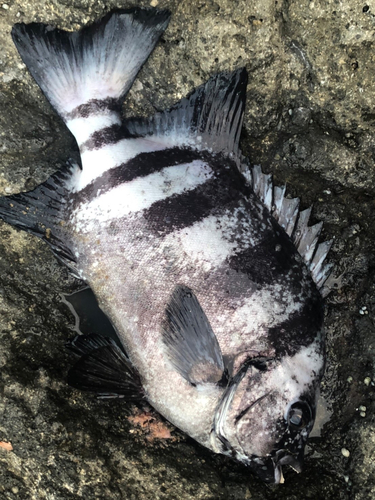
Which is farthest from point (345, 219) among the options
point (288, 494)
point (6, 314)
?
point (6, 314)

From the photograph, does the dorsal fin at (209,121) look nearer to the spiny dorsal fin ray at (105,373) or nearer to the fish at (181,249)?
the fish at (181,249)

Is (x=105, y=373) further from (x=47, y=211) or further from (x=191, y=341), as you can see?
(x=47, y=211)

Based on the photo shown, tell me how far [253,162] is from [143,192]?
76 centimetres

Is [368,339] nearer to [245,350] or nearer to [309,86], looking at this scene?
[245,350]

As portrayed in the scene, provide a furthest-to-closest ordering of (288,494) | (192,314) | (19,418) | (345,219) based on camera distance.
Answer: (345,219), (288,494), (19,418), (192,314)

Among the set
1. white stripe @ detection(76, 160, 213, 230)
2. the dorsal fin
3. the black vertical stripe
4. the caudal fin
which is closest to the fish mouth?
white stripe @ detection(76, 160, 213, 230)

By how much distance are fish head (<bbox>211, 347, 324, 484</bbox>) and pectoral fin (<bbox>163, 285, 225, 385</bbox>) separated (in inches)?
5.1

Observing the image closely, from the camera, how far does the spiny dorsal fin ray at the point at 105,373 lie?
204 cm

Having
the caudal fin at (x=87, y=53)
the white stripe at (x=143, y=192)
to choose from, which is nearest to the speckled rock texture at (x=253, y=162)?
the caudal fin at (x=87, y=53)

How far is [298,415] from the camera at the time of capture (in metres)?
1.88

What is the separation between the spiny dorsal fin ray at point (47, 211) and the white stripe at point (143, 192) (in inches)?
6.9

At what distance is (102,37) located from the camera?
6.86 feet

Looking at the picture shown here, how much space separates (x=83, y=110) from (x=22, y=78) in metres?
0.47

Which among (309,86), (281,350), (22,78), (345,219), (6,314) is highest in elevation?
(22,78)
